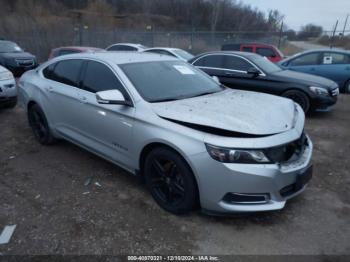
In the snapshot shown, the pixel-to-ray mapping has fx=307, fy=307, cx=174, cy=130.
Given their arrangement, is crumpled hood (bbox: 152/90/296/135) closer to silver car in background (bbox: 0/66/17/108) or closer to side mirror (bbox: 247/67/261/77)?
side mirror (bbox: 247/67/261/77)

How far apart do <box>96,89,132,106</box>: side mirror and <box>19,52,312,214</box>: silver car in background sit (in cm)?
1

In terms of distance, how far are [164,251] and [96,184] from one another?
1.55 meters

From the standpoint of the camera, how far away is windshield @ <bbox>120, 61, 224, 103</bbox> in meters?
3.54

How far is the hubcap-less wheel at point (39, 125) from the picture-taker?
5.05m

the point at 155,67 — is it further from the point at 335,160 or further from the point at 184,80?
the point at 335,160

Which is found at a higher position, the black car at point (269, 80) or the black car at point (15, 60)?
the black car at point (269, 80)

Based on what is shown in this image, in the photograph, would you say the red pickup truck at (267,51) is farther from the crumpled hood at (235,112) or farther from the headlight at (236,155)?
the headlight at (236,155)

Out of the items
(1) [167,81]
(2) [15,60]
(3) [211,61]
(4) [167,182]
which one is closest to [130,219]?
(4) [167,182]

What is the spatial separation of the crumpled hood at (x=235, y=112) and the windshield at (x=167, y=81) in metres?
0.19

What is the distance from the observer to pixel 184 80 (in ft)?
13.1

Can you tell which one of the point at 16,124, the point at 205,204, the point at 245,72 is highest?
the point at 245,72

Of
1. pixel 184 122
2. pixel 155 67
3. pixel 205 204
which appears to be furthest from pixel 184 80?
pixel 205 204

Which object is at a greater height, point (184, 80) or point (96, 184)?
point (184, 80)

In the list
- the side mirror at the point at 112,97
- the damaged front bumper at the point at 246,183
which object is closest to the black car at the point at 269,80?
the damaged front bumper at the point at 246,183
